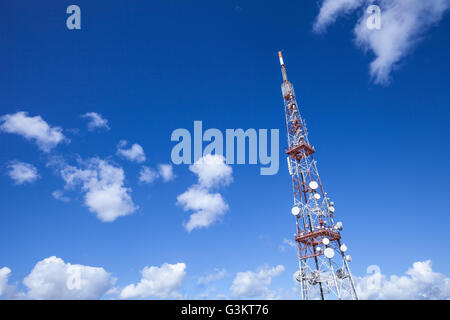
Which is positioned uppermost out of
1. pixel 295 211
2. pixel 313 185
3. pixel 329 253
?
pixel 313 185

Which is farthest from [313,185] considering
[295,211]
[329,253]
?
[329,253]

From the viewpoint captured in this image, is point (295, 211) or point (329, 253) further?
point (295, 211)

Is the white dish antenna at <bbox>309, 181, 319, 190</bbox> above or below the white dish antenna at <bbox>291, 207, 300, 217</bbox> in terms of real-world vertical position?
above

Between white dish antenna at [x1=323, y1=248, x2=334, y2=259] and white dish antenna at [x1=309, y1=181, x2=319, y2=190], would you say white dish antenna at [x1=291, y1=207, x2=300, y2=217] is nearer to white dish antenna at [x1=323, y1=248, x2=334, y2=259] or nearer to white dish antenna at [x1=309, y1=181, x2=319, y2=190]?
white dish antenna at [x1=309, y1=181, x2=319, y2=190]

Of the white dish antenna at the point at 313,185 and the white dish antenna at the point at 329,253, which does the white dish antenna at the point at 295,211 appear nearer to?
the white dish antenna at the point at 313,185

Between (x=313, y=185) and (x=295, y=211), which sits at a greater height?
(x=313, y=185)

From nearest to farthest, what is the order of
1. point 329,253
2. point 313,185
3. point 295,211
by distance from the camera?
point 329,253
point 295,211
point 313,185

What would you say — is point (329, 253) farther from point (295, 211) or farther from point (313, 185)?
point (313, 185)

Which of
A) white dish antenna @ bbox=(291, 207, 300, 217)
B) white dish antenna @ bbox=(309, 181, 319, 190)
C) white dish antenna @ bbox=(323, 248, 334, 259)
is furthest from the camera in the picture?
white dish antenna @ bbox=(309, 181, 319, 190)

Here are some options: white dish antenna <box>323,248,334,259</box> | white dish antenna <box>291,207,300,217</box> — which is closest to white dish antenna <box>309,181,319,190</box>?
white dish antenna <box>291,207,300,217</box>
